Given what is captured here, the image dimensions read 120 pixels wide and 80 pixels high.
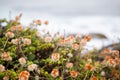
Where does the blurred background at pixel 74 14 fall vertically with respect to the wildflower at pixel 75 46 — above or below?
below

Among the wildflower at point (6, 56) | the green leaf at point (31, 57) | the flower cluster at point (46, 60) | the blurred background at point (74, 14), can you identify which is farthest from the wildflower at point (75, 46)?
the blurred background at point (74, 14)

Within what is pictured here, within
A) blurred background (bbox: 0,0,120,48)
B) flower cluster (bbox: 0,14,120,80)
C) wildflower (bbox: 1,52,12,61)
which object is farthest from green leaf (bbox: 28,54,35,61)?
blurred background (bbox: 0,0,120,48)

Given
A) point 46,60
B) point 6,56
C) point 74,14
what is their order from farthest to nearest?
point 74,14, point 46,60, point 6,56

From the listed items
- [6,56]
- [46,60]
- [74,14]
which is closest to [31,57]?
[46,60]

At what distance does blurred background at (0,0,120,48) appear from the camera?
6770mm

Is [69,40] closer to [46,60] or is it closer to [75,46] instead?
[75,46]

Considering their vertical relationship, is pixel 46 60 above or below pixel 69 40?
below

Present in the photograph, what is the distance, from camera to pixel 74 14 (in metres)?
7.88

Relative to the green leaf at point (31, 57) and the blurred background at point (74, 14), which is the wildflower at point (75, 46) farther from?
the blurred background at point (74, 14)

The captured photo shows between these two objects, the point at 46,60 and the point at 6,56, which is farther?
the point at 46,60

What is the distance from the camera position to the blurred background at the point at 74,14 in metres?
6.77

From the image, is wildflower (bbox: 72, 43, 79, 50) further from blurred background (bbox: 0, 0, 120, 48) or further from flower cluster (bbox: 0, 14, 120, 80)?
blurred background (bbox: 0, 0, 120, 48)

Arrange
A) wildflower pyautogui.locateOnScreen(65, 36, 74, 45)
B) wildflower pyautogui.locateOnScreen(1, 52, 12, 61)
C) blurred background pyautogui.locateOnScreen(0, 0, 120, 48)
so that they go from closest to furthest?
wildflower pyautogui.locateOnScreen(1, 52, 12, 61), wildflower pyautogui.locateOnScreen(65, 36, 74, 45), blurred background pyautogui.locateOnScreen(0, 0, 120, 48)

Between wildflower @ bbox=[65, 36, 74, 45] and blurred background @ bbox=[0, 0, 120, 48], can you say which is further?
blurred background @ bbox=[0, 0, 120, 48]
